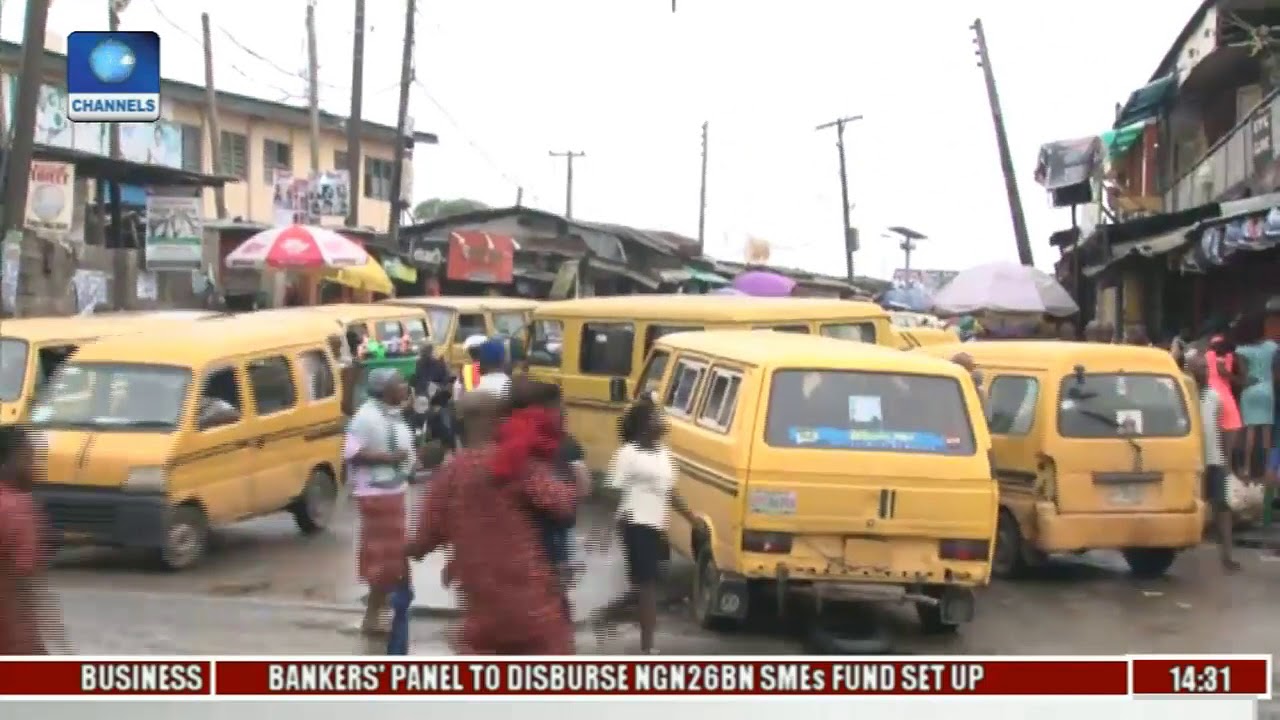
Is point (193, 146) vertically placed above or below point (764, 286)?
above

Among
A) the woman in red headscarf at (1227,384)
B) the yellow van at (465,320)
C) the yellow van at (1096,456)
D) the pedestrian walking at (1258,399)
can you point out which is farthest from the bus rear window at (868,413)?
the yellow van at (465,320)

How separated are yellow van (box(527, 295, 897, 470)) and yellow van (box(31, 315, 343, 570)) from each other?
196 centimetres

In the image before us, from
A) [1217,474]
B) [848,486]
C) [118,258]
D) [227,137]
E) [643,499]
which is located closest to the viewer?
[643,499]

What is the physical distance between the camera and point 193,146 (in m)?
16.4

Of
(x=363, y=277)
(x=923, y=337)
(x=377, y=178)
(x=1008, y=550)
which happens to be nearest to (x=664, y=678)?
(x=1008, y=550)

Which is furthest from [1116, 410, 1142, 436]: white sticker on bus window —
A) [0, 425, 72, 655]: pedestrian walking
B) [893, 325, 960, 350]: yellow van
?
[0, 425, 72, 655]: pedestrian walking

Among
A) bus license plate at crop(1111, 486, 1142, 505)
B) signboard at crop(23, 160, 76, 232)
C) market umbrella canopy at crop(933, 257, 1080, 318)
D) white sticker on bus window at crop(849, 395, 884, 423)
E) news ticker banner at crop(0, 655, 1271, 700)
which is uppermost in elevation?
signboard at crop(23, 160, 76, 232)

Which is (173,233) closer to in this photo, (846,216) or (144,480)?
(144,480)

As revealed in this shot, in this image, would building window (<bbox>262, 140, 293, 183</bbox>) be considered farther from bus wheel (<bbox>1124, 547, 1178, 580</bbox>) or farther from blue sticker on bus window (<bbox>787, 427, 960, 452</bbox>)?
blue sticker on bus window (<bbox>787, 427, 960, 452</bbox>)

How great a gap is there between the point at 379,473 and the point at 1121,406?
4.55 m

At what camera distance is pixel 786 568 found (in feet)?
22.3

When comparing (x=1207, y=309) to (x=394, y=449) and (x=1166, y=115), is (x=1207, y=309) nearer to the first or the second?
(x=1166, y=115)

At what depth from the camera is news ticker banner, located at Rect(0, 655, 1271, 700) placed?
11.5 ft

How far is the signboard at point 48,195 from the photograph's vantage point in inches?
545
